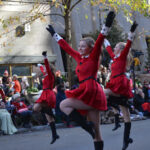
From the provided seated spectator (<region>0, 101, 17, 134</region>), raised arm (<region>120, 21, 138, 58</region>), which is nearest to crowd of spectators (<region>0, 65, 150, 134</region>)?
seated spectator (<region>0, 101, 17, 134</region>)

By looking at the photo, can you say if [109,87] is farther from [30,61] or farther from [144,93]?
[30,61]

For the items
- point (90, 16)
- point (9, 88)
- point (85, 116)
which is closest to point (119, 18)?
point (90, 16)

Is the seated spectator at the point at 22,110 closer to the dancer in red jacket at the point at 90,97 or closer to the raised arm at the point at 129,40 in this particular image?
the raised arm at the point at 129,40

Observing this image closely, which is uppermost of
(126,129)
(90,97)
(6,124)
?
(90,97)

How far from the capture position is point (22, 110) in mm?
11477

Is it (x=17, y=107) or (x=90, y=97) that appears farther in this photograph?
(x=17, y=107)

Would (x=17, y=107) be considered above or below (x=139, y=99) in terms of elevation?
above

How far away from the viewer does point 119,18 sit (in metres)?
28.3

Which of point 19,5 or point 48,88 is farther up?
point 19,5

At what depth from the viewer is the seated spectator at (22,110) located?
1145 cm

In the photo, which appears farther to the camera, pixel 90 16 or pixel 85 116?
pixel 90 16

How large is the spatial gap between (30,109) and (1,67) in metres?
8.39

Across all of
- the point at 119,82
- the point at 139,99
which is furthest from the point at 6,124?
the point at 139,99

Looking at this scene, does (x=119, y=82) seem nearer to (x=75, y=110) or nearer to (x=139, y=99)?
(x=75, y=110)
